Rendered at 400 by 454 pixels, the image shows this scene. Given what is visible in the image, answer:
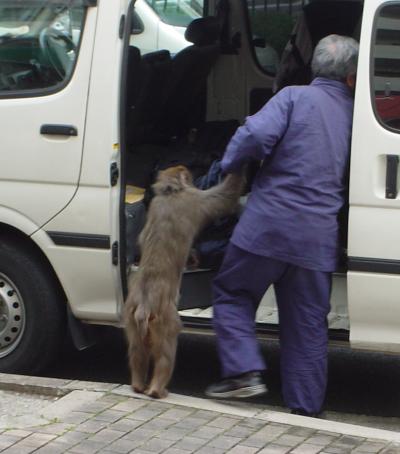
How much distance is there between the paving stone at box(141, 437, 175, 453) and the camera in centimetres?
468

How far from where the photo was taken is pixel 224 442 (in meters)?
4.76

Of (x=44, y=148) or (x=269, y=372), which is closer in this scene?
(x=44, y=148)

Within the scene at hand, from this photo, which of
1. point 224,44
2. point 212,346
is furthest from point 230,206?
point 224,44

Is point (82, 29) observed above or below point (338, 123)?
above

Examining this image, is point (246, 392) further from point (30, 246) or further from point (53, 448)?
point (30, 246)

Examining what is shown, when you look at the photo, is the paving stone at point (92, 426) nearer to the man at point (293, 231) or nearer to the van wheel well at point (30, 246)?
the man at point (293, 231)

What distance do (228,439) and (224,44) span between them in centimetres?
332

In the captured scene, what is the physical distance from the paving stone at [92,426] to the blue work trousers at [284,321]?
707 mm

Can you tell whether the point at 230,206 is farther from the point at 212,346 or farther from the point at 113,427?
the point at 212,346

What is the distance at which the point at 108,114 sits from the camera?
214 inches

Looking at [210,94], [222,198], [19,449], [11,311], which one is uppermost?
[210,94]

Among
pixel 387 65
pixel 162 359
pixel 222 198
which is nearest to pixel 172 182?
pixel 222 198

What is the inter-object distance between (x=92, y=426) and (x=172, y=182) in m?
1.27

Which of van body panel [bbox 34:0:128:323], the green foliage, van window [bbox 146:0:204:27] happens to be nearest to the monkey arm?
van body panel [bbox 34:0:128:323]
